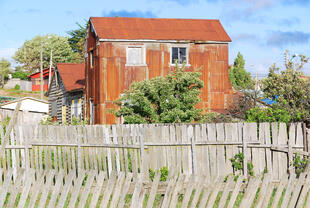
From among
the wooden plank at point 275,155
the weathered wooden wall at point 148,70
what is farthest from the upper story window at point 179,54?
the wooden plank at point 275,155

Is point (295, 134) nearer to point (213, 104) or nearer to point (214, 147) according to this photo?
point (214, 147)

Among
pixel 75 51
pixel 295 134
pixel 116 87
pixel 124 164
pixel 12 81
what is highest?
pixel 75 51

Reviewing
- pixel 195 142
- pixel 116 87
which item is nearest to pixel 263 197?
pixel 195 142

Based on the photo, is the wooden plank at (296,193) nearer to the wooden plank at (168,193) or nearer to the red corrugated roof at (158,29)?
the wooden plank at (168,193)

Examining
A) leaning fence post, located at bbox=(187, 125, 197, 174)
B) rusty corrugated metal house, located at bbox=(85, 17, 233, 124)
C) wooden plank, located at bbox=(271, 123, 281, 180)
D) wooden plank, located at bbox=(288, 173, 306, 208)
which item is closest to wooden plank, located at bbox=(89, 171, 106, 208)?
wooden plank, located at bbox=(288, 173, 306, 208)

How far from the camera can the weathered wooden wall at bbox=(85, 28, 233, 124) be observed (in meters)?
28.1

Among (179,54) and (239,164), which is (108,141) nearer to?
(239,164)

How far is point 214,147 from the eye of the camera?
41.1ft

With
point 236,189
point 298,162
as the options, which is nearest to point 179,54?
point 298,162

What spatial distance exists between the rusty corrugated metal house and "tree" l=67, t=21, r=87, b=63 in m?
43.7

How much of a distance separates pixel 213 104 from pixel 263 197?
2322cm

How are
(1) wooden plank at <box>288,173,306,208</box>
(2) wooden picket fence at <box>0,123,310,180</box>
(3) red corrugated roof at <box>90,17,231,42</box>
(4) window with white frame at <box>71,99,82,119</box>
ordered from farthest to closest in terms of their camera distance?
(4) window with white frame at <box>71,99,82,119</box> < (3) red corrugated roof at <box>90,17,231,42</box> < (2) wooden picket fence at <box>0,123,310,180</box> < (1) wooden plank at <box>288,173,306,208</box>

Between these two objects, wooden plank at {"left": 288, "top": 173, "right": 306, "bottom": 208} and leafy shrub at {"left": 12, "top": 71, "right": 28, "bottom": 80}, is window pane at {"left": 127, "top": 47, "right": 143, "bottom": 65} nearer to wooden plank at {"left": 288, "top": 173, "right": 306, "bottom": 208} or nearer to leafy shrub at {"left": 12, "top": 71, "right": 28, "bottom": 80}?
wooden plank at {"left": 288, "top": 173, "right": 306, "bottom": 208}

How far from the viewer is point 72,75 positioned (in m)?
37.9
